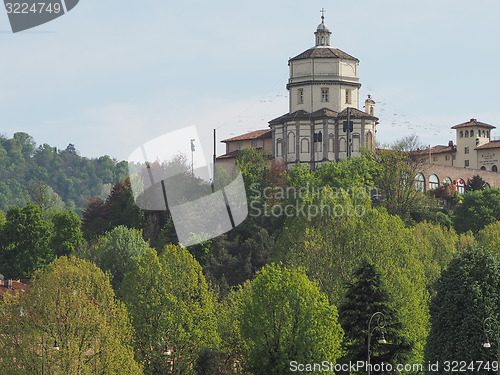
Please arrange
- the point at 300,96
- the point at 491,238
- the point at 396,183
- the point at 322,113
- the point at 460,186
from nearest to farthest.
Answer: the point at 491,238 → the point at 396,183 → the point at 322,113 → the point at 300,96 → the point at 460,186

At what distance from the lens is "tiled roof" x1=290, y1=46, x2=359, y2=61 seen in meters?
119

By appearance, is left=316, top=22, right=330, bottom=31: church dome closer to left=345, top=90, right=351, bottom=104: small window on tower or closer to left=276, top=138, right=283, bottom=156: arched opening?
left=345, top=90, right=351, bottom=104: small window on tower

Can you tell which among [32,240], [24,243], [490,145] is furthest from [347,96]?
[490,145]

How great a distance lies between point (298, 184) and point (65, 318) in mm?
48551

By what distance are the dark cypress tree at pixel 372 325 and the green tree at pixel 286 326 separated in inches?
34.0

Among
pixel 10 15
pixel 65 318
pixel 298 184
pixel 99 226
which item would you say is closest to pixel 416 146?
pixel 298 184

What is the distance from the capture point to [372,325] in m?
57.8

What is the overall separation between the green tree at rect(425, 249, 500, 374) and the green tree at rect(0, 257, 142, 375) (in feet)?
54.4

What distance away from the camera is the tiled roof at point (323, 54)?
119 meters

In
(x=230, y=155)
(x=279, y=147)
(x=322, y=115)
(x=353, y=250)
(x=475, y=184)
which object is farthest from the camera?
(x=230, y=155)

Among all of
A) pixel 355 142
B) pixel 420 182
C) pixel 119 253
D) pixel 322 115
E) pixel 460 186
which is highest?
pixel 322 115

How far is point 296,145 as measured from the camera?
4658 inches

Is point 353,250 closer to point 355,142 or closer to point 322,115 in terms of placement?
point 355,142

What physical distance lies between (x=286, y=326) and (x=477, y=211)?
56645 millimetres
